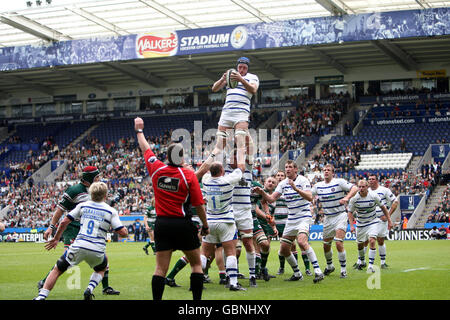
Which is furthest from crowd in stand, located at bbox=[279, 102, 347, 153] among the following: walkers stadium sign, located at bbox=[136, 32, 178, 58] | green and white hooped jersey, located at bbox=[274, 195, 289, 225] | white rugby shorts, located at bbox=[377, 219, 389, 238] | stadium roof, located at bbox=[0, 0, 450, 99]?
green and white hooped jersey, located at bbox=[274, 195, 289, 225]

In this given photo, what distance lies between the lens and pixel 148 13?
38219mm

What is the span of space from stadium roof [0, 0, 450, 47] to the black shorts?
28.5 metres

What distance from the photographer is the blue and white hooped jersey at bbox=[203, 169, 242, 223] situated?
35.0ft

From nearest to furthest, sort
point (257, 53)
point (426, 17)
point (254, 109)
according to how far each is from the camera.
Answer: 1. point (426, 17)
2. point (257, 53)
3. point (254, 109)

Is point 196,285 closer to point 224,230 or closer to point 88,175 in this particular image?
point 224,230

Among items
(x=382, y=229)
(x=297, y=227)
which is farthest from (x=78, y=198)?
(x=382, y=229)

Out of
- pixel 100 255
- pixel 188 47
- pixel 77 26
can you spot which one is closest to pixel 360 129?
pixel 188 47

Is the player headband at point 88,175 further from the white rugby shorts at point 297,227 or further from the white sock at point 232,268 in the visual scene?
the white rugby shorts at point 297,227

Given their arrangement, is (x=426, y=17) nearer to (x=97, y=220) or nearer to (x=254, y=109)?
(x=254, y=109)

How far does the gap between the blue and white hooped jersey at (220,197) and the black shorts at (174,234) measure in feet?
8.74

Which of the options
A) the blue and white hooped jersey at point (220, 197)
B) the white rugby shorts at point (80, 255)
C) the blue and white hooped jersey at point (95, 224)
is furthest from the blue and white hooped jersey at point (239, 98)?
the white rugby shorts at point (80, 255)

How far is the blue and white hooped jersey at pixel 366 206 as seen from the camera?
15.4 m

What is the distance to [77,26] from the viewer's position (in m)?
40.8

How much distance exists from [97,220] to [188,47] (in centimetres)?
3135
